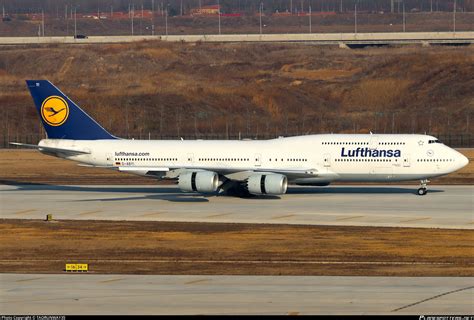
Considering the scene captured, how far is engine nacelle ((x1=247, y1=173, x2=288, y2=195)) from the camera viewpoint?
62250mm

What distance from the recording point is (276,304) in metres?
31.4

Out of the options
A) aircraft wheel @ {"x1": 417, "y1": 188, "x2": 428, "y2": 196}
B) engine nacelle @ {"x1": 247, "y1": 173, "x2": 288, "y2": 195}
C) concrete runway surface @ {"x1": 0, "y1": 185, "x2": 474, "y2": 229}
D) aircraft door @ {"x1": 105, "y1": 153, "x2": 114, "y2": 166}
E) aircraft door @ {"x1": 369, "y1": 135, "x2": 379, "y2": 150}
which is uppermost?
aircraft door @ {"x1": 369, "y1": 135, "x2": 379, "y2": 150}

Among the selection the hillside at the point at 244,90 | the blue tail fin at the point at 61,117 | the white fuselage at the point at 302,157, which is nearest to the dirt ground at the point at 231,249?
the white fuselage at the point at 302,157

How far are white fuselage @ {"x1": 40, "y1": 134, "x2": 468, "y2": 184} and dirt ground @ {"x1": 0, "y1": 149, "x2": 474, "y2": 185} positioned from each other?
9506mm

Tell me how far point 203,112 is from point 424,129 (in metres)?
31.6

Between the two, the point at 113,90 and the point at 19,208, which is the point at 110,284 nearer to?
the point at 19,208

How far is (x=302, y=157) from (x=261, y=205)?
5462 mm

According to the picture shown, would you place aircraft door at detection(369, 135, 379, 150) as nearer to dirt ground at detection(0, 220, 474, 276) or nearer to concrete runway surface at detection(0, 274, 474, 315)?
dirt ground at detection(0, 220, 474, 276)

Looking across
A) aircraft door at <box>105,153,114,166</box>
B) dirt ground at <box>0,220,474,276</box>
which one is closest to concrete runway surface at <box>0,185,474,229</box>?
aircraft door at <box>105,153,114,166</box>

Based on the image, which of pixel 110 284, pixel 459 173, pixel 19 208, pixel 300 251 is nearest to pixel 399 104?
pixel 459 173

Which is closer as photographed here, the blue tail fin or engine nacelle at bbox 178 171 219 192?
engine nacelle at bbox 178 171 219 192

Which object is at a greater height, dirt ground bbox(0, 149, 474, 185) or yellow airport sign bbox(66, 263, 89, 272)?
dirt ground bbox(0, 149, 474, 185)

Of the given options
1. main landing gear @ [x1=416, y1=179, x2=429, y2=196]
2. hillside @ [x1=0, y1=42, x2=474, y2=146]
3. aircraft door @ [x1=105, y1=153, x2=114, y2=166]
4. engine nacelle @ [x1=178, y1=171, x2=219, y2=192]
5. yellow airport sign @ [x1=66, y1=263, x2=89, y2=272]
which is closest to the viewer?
yellow airport sign @ [x1=66, y1=263, x2=89, y2=272]

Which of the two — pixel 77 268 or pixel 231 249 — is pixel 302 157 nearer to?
pixel 231 249
